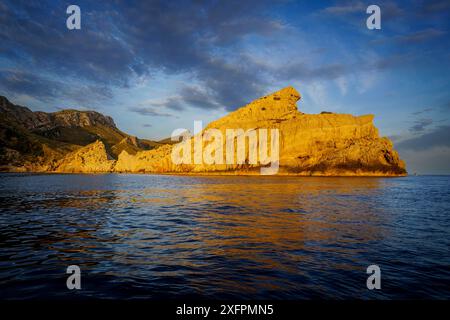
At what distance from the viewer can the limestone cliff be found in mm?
111188

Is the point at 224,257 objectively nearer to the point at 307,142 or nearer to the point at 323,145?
the point at 323,145

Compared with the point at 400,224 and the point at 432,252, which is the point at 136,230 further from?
the point at 400,224

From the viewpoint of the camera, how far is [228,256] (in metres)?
10.5

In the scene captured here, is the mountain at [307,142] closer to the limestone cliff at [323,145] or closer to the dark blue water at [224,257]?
the limestone cliff at [323,145]

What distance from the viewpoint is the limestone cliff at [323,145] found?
111 m

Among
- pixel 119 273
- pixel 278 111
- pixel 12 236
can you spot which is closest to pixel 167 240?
pixel 119 273

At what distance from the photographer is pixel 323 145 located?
11962 centimetres

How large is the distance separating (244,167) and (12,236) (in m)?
124

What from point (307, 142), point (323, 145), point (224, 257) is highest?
point (307, 142)

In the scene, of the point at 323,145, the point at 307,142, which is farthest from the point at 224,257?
the point at 307,142

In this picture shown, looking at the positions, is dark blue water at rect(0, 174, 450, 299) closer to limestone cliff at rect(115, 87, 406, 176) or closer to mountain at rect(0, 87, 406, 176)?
limestone cliff at rect(115, 87, 406, 176)

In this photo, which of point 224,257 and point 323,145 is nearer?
point 224,257

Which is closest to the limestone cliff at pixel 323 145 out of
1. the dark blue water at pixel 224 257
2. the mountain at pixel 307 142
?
the mountain at pixel 307 142

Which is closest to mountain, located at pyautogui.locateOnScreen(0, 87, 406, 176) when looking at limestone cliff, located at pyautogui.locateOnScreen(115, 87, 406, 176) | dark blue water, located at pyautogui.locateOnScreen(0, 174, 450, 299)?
limestone cliff, located at pyautogui.locateOnScreen(115, 87, 406, 176)
